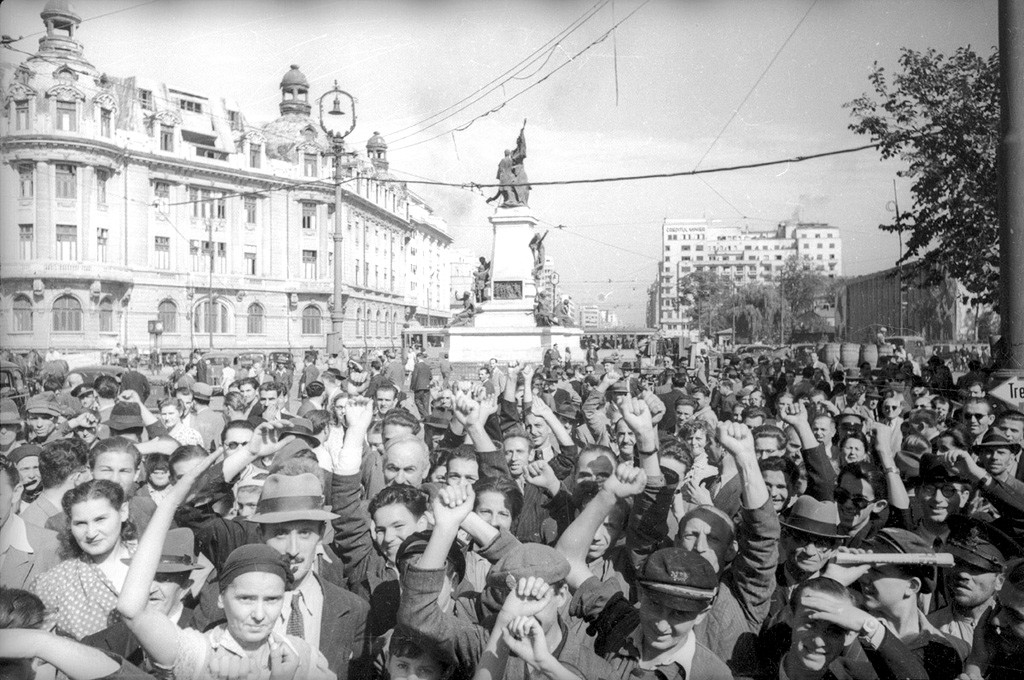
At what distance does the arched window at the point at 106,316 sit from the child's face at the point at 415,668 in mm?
41243

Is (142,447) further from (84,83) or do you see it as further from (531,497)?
(84,83)

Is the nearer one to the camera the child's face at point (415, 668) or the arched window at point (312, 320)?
the child's face at point (415, 668)

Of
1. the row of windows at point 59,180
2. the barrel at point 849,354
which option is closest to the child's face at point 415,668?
the barrel at point 849,354

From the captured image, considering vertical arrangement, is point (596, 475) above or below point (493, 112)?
below

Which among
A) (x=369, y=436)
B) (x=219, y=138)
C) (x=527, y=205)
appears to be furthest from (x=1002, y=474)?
(x=219, y=138)

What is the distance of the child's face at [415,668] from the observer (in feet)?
9.53

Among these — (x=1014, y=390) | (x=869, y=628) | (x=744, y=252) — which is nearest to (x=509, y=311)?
(x=1014, y=390)

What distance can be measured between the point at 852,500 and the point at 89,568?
3657 millimetres

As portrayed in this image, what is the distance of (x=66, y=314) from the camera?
37094 mm

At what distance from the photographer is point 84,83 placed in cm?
2030

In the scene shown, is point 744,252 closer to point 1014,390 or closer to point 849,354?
point 849,354

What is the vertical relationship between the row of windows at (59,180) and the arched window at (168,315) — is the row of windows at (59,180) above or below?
above

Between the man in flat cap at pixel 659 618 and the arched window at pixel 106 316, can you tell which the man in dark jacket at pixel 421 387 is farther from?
the arched window at pixel 106 316

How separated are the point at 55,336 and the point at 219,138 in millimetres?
12723
